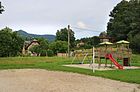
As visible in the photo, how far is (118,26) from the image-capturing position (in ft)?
256

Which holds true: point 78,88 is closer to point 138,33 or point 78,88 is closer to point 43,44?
point 138,33

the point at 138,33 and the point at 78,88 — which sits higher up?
the point at 138,33

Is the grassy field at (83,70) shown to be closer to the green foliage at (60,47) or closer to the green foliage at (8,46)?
the green foliage at (8,46)

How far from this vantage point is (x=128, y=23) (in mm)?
75750

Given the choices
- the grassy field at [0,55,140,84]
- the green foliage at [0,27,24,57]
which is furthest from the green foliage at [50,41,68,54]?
the grassy field at [0,55,140,84]

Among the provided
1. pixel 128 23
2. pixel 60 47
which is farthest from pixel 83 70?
pixel 60 47

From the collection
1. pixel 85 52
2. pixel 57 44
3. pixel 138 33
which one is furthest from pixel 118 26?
pixel 85 52

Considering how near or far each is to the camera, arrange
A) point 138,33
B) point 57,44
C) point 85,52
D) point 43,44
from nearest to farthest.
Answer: point 85,52
point 138,33
point 57,44
point 43,44

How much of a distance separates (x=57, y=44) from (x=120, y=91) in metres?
73.2

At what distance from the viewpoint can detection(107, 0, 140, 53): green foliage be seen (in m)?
69.1

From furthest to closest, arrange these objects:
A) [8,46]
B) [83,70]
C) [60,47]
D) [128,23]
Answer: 1. [60,47]
2. [8,46]
3. [128,23]
4. [83,70]

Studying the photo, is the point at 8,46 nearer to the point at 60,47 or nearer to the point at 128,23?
the point at 60,47

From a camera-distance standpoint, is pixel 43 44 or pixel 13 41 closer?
pixel 13 41

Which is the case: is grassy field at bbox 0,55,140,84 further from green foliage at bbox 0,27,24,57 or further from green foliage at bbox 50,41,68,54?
green foliage at bbox 50,41,68,54
